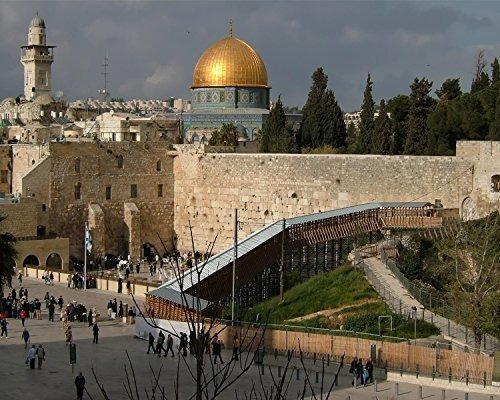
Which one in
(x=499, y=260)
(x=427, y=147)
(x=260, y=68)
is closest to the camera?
(x=499, y=260)

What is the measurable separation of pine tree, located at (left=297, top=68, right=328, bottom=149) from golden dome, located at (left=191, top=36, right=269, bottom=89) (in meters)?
9.78

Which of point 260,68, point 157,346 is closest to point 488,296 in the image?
point 157,346

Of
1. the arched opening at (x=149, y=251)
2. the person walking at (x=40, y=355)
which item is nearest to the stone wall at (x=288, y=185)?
the arched opening at (x=149, y=251)

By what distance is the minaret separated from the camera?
69812mm

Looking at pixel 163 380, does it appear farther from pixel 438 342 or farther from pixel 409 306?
pixel 409 306

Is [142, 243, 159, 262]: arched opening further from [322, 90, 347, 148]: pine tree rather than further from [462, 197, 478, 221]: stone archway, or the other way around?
[462, 197, 478, 221]: stone archway

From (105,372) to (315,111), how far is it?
2397 centimetres

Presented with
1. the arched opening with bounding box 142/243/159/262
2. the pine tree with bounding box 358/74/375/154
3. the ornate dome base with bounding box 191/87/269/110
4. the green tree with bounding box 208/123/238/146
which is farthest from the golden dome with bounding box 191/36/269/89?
the arched opening with bounding box 142/243/159/262

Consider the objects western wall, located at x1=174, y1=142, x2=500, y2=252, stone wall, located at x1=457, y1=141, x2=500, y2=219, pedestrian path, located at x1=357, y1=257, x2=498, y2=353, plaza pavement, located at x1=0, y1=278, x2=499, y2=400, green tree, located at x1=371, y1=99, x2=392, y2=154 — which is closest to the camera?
plaza pavement, located at x1=0, y1=278, x2=499, y2=400

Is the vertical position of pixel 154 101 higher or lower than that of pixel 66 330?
higher

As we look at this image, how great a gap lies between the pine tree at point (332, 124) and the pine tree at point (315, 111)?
202 millimetres

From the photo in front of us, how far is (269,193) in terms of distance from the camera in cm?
3684

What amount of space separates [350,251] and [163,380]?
1215 centimetres

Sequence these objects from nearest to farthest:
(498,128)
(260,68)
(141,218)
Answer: (498,128), (141,218), (260,68)
